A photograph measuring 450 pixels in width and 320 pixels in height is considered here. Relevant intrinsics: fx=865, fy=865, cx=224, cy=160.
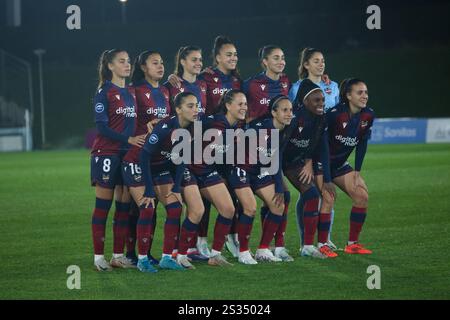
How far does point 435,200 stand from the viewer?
12.5 metres

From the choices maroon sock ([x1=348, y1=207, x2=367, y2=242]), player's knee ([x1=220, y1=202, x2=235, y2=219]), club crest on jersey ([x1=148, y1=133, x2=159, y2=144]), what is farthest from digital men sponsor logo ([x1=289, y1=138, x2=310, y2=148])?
club crest on jersey ([x1=148, y1=133, x2=159, y2=144])

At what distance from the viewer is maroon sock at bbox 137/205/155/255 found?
7410mm

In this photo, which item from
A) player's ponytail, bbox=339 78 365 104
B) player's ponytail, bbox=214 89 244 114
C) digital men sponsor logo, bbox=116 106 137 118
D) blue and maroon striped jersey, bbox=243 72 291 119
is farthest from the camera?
blue and maroon striped jersey, bbox=243 72 291 119

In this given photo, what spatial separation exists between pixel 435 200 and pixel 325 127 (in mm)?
4795

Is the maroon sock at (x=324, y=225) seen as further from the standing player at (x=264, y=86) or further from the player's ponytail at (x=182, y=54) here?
the player's ponytail at (x=182, y=54)

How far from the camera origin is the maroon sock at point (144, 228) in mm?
7410

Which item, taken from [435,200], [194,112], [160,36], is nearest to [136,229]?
[194,112]

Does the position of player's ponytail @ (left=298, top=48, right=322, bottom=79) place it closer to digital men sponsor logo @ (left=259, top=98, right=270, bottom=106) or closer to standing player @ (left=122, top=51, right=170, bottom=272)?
digital men sponsor logo @ (left=259, top=98, right=270, bottom=106)

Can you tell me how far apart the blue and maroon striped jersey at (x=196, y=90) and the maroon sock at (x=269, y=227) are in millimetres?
1160

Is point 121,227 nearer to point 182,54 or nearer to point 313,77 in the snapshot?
point 182,54

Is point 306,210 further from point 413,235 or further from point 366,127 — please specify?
point 413,235

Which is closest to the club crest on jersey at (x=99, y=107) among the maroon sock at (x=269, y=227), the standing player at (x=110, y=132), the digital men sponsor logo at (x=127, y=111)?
the standing player at (x=110, y=132)

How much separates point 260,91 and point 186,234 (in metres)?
1.73

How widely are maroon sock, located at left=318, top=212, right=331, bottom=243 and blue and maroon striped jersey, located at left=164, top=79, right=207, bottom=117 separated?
5.14 feet
